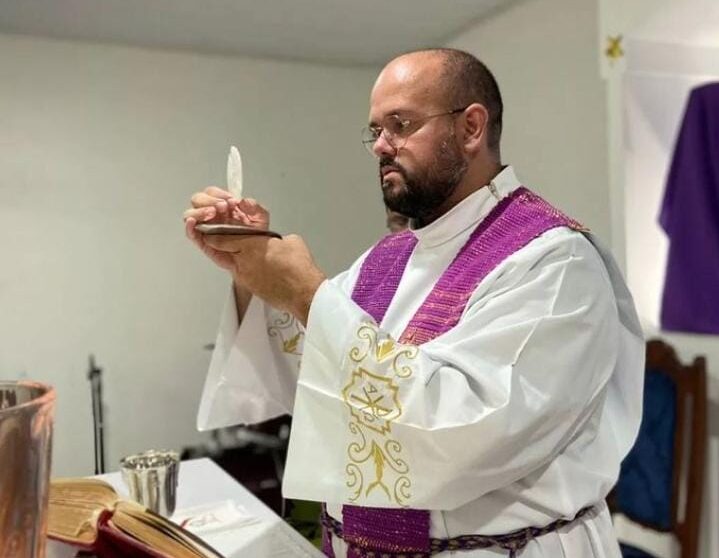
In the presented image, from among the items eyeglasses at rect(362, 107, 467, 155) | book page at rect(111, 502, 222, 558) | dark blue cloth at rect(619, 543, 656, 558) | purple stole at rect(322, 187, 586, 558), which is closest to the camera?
book page at rect(111, 502, 222, 558)

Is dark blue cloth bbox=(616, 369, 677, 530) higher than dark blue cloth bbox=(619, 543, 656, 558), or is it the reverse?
dark blue cloth bbox=(616, 369, 677, 530)

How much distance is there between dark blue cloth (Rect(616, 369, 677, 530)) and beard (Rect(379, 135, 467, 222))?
1133 mm

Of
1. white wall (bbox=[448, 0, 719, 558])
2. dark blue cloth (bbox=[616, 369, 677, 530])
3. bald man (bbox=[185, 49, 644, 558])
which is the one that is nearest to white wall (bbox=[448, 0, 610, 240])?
white wall (bbox=[448, 0, 719, 558])

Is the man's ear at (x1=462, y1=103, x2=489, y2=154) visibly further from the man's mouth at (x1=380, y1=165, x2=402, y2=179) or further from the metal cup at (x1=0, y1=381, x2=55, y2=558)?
the metal cup at (x1=0, y1=381, x2=55, y2=558)

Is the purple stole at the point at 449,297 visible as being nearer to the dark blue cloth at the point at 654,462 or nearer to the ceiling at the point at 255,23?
the dark blue cloth at the point at 654,462

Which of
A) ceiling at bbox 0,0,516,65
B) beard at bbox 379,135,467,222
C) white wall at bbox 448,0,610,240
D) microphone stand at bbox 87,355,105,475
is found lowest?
microphone stand at bbox 87,355,105,475

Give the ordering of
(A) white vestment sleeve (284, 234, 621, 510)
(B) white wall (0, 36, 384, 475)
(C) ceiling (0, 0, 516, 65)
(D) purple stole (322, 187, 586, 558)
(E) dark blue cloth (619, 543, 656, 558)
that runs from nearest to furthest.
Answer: (A) white vestment sleeve (284, 234, 621, 510) < (D) purple stole (322, 187, 586, 558) < (E) dark blue cloth (619, 543, 656, 558) < (C) ceiling (0, 0, 516, 65) < (B) white wall (0, 36, 384, 475)

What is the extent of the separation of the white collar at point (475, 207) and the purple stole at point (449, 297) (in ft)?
0.06

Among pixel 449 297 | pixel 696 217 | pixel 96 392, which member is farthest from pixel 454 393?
pixel 96 392

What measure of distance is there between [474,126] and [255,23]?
1922mm

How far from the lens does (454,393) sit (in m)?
0.81

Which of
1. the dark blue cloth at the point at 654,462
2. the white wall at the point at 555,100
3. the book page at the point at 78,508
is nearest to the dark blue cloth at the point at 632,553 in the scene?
the dark blue cloth at the point at 654,462

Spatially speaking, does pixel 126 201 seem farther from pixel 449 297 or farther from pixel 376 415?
pixel 376 415

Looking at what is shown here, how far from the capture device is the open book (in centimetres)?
49
